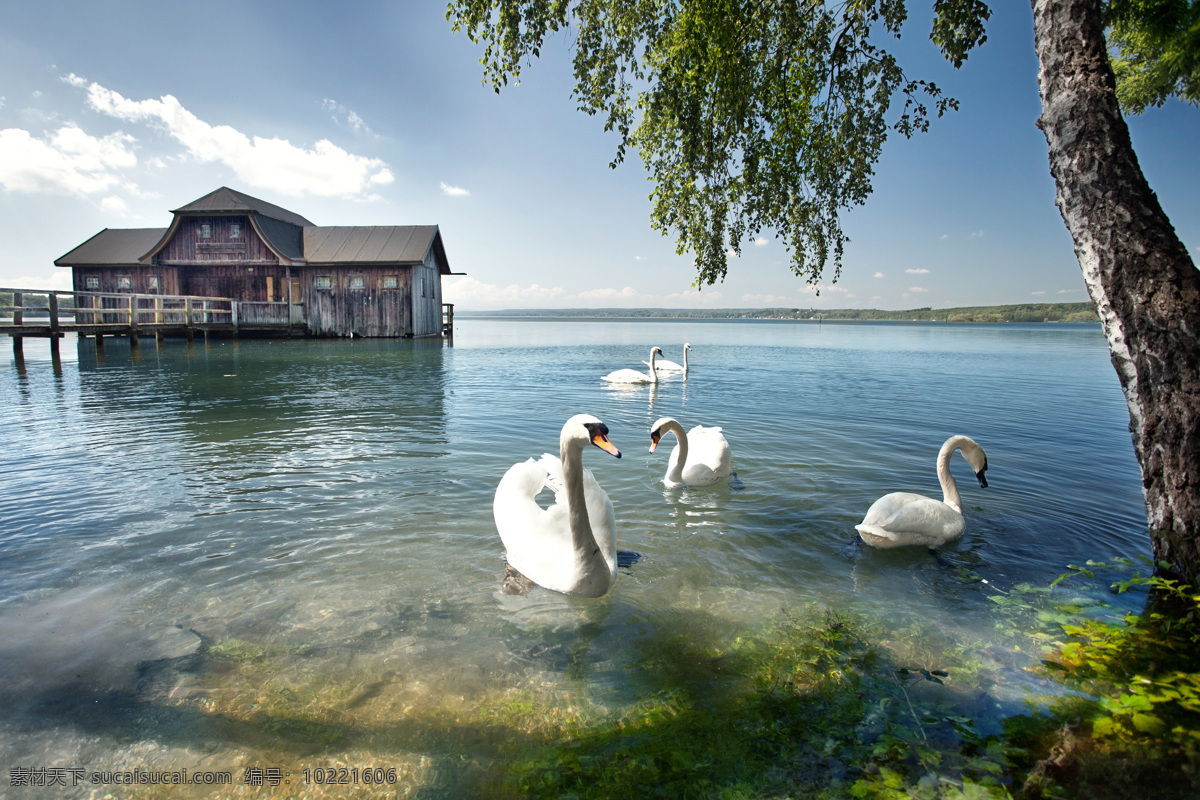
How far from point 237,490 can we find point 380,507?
2.02 m

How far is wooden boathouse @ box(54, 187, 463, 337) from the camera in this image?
33719 millimetres

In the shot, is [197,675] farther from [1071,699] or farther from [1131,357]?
[1131,357]

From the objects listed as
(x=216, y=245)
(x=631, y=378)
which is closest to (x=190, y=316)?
(x=216, y=245)

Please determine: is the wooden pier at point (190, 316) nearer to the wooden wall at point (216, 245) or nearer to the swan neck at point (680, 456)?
the wooden wall at point (216, 245)

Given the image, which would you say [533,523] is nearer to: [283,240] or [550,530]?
[550,530]

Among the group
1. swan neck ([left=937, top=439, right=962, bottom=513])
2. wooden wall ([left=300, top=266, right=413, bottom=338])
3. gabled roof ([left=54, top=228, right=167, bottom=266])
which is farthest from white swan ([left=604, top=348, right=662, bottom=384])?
gabled roof ([left=54, top=228, right=167, bottom=266])

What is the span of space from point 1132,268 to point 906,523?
2702mm

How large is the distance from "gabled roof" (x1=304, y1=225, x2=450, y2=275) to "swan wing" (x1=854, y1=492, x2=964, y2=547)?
110 ft

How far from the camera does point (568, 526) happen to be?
4.69m

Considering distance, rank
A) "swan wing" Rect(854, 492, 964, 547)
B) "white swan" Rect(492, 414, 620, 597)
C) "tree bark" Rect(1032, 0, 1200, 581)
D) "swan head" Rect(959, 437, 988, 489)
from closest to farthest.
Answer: "tree bark" Rect(1032, 0, 1200, 581) → "white swan" Rect(492, 414, 620, 597) → "swan wing" Rect(854, 492, 964, 547) → "swan head" Rect(959, 437, 988, 489)

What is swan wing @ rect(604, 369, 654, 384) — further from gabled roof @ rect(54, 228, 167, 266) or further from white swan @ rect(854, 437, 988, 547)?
gabled roof @ rect(54, 228, 167, 266)

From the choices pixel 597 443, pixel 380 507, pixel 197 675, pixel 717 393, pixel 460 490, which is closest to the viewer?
pixel 197 675

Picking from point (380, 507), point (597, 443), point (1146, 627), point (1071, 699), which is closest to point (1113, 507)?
point (1146, 627)

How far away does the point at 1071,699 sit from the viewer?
10.7ft
